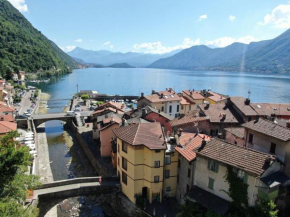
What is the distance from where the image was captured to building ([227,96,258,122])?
3742 cm

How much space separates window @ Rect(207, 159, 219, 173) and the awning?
275 cm

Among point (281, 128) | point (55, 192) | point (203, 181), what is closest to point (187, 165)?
point (203, 181)

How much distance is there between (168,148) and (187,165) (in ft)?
9.87

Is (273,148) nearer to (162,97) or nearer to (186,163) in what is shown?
(186,163)

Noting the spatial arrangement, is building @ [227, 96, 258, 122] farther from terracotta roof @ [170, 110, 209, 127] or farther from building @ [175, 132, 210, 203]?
building @ [175, 132, 210, 203]

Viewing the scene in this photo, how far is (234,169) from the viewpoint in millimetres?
20438

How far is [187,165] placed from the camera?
83.6 ft

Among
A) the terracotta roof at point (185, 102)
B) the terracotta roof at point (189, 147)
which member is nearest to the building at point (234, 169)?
the terracotta roof at point (189, 147)

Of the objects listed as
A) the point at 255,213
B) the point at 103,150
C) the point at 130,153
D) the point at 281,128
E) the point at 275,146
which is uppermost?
the point at 281,128

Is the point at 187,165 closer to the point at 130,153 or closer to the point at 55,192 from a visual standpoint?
the point at 130,153

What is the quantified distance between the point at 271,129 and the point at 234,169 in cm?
751

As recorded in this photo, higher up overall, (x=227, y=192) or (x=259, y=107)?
(x=259, y=107)

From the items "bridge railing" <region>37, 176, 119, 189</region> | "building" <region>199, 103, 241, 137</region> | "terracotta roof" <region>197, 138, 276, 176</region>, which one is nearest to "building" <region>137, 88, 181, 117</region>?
"building" <region>199, 103, 241, 137</region>

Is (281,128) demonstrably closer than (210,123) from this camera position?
Yes
